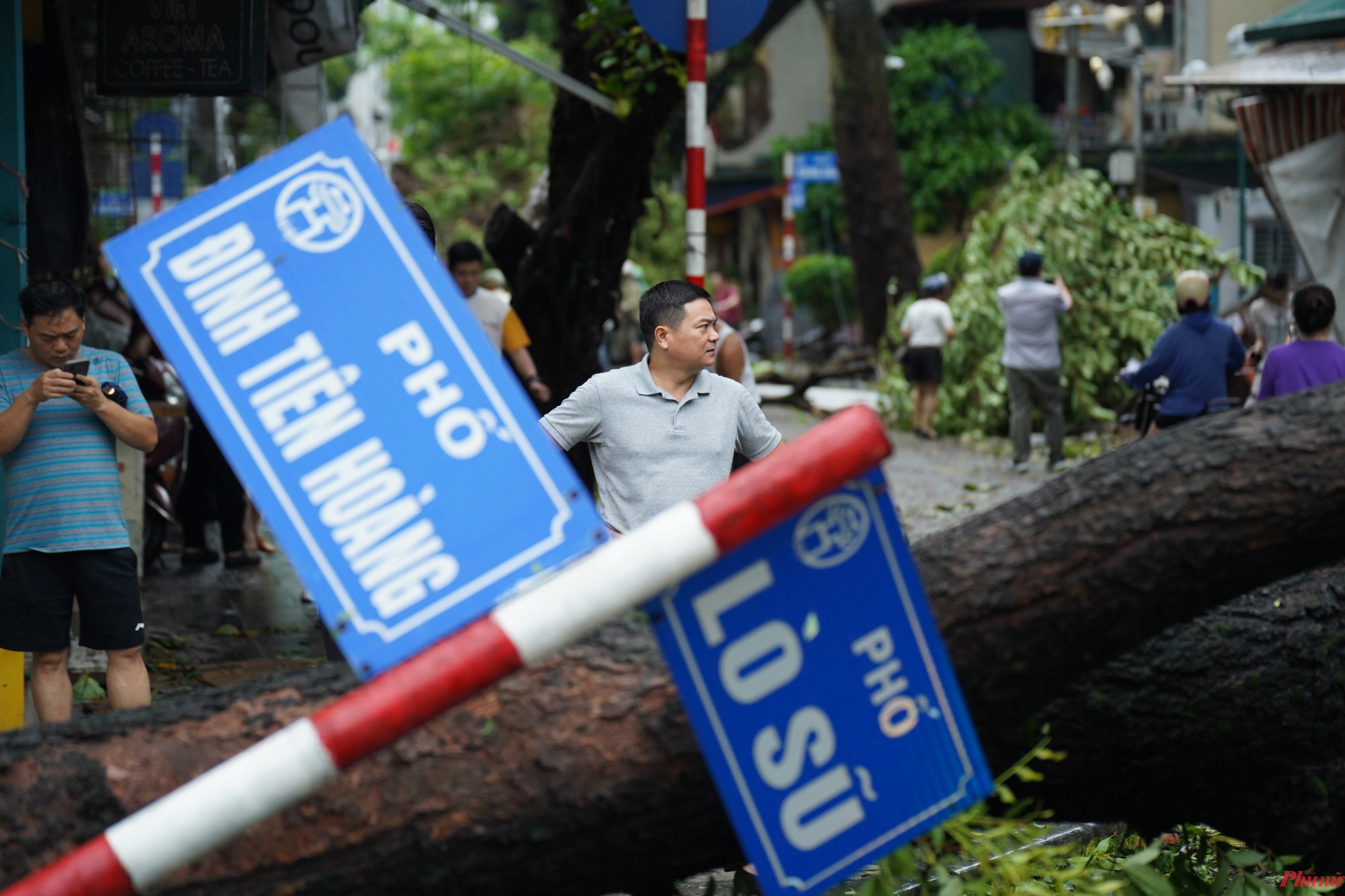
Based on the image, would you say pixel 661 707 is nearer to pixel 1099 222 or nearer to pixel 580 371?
pixel 580 371

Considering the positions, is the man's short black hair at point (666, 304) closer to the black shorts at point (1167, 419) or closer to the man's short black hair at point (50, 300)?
the man's short black hair at point (50, 300)

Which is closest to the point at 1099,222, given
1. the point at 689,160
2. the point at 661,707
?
the point at 689,160

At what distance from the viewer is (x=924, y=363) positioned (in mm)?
14250

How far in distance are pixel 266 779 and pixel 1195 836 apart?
2.64 metres

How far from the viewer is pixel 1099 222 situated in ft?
46.1

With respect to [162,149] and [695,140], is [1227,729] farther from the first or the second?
[162,149]

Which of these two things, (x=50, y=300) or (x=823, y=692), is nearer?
(x=823, y=692)

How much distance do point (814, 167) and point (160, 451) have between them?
1569 cm

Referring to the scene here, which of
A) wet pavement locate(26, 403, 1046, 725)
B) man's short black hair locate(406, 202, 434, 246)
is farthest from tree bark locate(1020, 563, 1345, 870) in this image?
wet pavement locate(26, 403, 1046, 725)

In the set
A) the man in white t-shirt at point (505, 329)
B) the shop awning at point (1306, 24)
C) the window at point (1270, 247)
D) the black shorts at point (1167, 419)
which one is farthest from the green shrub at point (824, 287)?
the man in white t-shirt at point (505, 329)

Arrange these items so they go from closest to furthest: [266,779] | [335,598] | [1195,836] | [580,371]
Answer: [266,779], [335,598], [1195,836], [580,371]

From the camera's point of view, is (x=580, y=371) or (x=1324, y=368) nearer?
(x=1324, y=368)

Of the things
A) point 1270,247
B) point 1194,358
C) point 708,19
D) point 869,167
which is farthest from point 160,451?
point 1270,247

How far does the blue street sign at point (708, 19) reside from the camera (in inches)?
238
